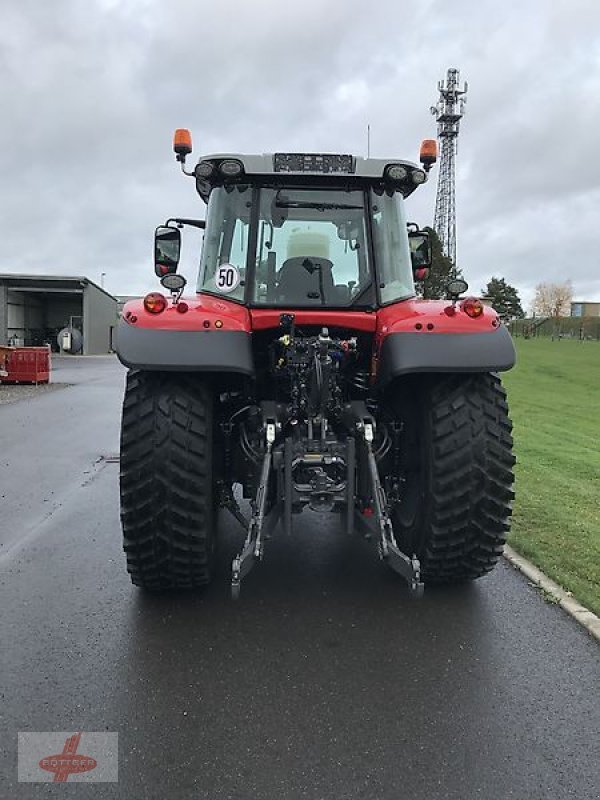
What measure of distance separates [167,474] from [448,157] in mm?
60056

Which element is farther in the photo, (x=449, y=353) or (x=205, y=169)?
(x=205, y=169)

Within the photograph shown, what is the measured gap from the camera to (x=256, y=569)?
494 cm

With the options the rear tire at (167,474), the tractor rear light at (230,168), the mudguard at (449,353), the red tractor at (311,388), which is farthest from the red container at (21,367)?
the mudguard at (449,353)

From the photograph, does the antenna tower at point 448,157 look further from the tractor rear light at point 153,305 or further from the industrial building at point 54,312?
the tractor rear light at point 153,305

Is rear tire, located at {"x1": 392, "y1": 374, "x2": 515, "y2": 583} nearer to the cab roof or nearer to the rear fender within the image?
the rear fender

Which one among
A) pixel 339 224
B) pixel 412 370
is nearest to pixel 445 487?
pixel 412 370

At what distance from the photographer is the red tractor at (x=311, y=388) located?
405cm

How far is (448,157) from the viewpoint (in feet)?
194

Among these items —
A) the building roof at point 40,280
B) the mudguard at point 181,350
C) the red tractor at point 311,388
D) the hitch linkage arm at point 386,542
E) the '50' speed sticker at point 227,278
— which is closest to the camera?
the hitch linkage arm at point 386,542

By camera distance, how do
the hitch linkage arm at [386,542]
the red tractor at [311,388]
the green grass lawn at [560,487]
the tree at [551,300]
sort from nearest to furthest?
the hitch linkage arm at [386,542], the red tractor at [311,388], the green grass lawn at [560,487], the tree at [551,300]

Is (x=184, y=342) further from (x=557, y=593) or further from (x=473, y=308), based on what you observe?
(x=557, y=593)

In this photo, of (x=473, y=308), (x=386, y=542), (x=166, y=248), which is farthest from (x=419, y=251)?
(x=386, y=542)

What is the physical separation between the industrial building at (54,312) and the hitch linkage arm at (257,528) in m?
43.4

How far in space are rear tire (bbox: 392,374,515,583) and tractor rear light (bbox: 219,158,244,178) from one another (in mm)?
1752
